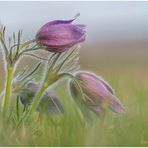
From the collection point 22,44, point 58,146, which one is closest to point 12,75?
point 22,44

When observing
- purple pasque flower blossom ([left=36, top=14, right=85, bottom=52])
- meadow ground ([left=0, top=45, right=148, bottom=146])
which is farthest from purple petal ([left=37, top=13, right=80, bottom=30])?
meadow ground ([left=0, top=45, right=148, bottom=146])

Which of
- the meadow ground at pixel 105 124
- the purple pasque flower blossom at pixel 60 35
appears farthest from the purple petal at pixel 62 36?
the meadow ground at pixel 105 124

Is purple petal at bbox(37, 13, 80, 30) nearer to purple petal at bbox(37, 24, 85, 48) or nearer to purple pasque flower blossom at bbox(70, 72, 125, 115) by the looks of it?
purple petal at bbox(37, 24, 85, 48)

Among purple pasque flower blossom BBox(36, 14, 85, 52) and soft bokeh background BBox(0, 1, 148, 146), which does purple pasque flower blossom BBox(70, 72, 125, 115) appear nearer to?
soft bokeh background BBox(0, 1, 148, 146)

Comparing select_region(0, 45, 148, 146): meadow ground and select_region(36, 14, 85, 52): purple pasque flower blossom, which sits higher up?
select_region(36, 14, 85, 52): purple pasque flower blossom

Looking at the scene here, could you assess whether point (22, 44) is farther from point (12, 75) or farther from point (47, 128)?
point (47, 128)

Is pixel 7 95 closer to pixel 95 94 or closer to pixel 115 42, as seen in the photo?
pixel 95 94
